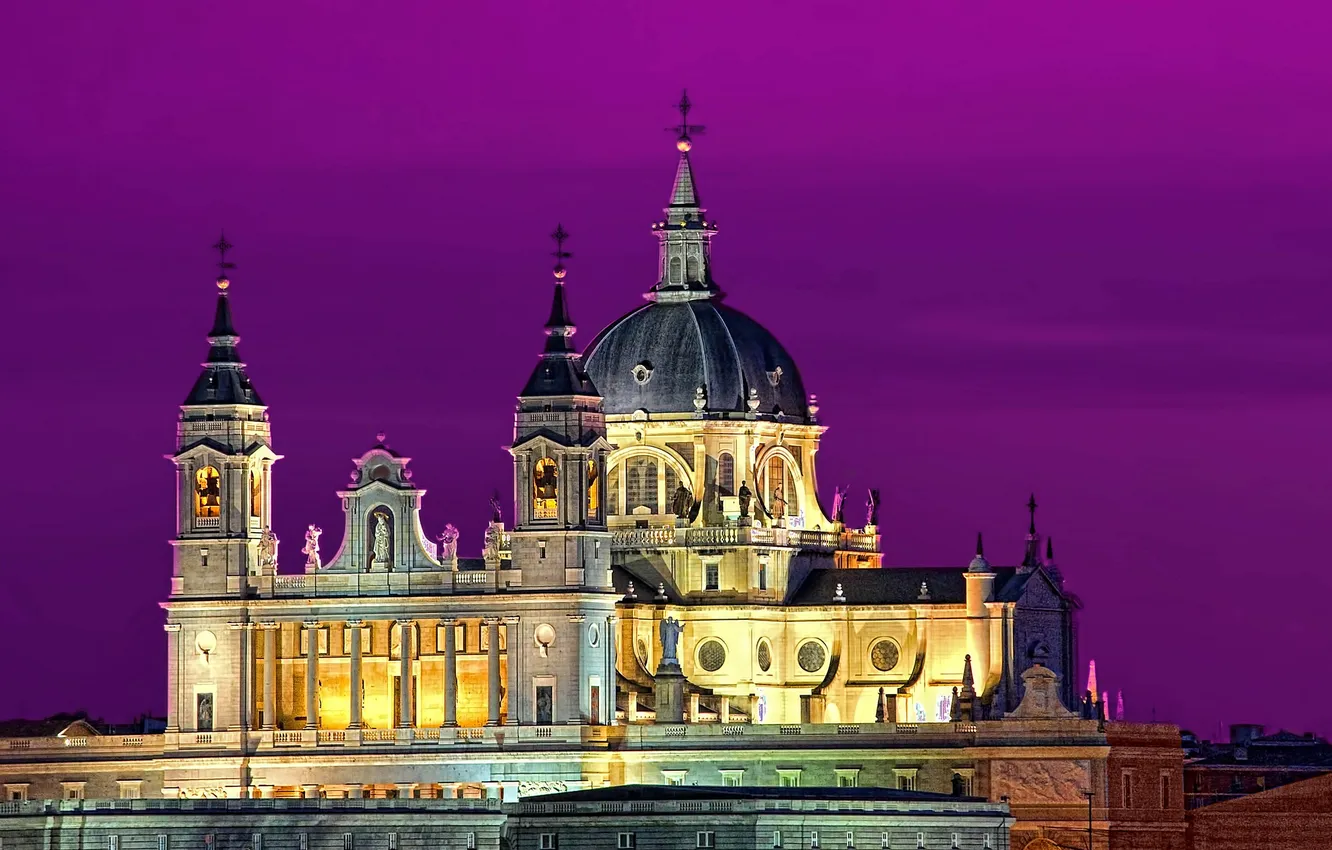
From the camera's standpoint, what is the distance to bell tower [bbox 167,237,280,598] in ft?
554

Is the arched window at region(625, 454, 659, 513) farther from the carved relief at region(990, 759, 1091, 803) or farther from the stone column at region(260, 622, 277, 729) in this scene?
the carved relief at region(990, 759, 1091, 803)

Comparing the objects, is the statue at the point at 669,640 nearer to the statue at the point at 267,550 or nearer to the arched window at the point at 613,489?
the arched window at the point at 613,489

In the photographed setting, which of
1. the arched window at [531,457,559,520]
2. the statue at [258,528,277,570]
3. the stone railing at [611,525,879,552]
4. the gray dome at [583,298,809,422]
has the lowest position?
the statue at [258,528,277,570]

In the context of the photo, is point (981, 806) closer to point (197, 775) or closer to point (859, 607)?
point (859, 607)

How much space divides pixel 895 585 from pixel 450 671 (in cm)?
1766

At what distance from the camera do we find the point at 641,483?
580 feet

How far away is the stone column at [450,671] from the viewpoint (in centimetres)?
16525

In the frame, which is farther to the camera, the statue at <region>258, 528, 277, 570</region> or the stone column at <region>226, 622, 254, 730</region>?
the statue at <region>258, 528, 277, 570</region>

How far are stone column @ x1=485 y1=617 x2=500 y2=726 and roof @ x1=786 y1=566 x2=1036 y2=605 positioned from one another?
1382 cm

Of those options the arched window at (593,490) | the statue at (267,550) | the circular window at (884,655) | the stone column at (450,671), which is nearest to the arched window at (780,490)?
the circular window at (884,655)

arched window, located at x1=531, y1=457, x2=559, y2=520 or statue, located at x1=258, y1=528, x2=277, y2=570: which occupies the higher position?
arched window, located at x1=531, y1=457, x2=559, y2=520

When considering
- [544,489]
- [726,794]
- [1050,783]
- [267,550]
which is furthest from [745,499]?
[726,794]

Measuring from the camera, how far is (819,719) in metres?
171

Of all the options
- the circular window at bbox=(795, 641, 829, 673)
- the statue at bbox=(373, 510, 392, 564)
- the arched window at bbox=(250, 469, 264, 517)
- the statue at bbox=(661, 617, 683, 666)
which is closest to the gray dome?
the circular window at bbox=(795, 641, 829, 673)
